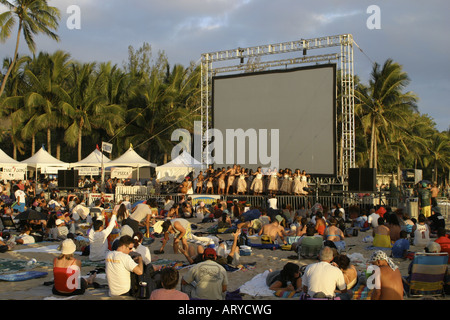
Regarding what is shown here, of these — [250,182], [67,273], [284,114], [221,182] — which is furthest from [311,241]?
[284,114]

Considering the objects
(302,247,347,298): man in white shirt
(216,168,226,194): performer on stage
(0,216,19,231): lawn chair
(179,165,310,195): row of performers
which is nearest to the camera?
(302,247,347,298): man in white shirt

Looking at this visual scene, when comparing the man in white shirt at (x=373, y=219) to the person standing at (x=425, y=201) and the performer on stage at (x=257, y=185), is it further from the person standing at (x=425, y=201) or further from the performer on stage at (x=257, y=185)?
the performer on stage at (x=257, y=185)

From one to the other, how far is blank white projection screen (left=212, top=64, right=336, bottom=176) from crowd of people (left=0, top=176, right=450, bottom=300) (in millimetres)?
3785

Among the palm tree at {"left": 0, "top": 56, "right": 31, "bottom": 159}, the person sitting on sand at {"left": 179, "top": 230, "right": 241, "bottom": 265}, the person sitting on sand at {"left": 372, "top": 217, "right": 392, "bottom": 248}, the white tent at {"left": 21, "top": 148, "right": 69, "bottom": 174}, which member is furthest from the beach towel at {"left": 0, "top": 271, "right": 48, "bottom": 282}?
the palm tree at {"left": 0, "top": 56, "right": 31, "bottom": 159}

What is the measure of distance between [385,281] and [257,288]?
207cm

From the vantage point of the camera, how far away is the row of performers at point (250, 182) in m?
17.4

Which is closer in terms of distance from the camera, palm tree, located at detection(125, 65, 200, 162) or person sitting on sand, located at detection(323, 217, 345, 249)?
person sitting on sand, located at detection(323, 217, 345, 249)

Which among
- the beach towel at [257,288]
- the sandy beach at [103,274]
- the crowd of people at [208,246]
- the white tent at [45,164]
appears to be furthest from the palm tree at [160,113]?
the beach towel at [257,288]

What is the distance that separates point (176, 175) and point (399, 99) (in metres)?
14.7

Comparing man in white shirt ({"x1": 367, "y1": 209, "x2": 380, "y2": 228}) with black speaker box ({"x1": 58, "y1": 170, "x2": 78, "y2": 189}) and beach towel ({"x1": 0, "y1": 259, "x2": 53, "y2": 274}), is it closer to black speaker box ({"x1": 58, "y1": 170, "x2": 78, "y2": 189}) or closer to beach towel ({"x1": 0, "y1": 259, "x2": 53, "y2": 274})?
beach towel ({"x1": 0, "y1": 259, "x2": 53, "y2": 274})

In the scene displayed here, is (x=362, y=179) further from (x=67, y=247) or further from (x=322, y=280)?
(x=67, y=247)

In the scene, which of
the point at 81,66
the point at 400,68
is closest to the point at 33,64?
the point at 81,66

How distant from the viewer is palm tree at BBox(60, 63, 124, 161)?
29547mm
